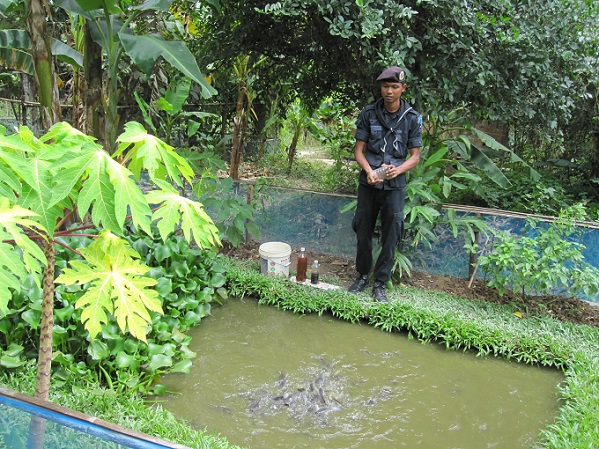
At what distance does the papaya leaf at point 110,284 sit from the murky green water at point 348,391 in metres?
1.25

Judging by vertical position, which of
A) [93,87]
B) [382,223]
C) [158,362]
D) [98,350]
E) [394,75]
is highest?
[394,75]

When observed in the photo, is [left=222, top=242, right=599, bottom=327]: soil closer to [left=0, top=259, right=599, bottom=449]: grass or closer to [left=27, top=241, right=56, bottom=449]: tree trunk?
[left=0, top=259, right=599, bottom=449]: grass

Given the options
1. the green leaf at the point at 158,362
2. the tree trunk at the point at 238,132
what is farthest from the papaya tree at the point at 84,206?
the tree trunk at the point at 238,132

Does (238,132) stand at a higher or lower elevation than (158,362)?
higher

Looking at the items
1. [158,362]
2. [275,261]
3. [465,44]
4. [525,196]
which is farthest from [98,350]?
[525,196]

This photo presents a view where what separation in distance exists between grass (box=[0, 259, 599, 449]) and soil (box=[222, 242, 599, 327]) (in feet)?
0.65

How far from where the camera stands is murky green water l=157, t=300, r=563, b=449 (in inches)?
115

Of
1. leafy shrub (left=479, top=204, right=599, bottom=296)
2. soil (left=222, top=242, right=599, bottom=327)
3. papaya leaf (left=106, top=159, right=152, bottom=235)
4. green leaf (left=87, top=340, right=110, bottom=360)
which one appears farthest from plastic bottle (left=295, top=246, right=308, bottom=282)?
papaya leaf (left=106, top=159, right=152, bottom=235)

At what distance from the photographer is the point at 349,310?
431 centimetres

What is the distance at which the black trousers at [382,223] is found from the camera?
4.38m

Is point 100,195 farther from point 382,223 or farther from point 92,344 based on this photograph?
point 382,223

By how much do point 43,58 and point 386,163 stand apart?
2857mm

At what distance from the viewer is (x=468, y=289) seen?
4820 mm

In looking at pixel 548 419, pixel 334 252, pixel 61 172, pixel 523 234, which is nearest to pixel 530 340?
pixel 548 419
